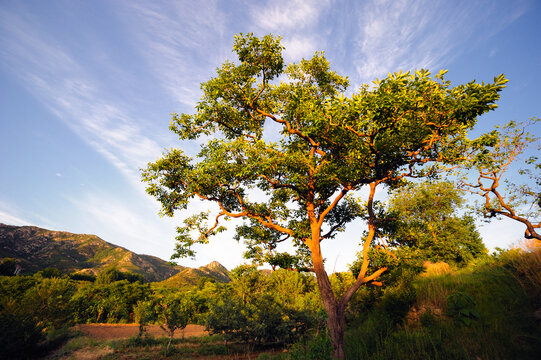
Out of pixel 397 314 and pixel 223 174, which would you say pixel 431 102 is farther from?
pixel 397 314

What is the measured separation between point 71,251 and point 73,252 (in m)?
2.27

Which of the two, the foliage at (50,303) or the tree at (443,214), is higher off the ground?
the tree at (443,214)

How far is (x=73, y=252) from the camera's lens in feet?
523

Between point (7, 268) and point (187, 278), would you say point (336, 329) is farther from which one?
point (187, 278)

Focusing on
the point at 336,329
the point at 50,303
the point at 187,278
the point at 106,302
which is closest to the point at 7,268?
the point at 106,302

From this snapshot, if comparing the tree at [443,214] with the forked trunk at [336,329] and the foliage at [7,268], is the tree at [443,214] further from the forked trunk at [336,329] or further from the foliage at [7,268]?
the foliage at [7,268]

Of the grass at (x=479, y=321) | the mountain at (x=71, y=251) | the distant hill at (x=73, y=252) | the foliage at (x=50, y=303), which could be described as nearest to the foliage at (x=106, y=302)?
the foliage at (x=50, y=303)

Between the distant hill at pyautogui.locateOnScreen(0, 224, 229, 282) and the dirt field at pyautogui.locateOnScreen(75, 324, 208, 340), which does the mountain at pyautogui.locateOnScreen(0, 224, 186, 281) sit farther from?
the dirt field at pyautogui.locateOnScreen(75, 324, 208, 340)

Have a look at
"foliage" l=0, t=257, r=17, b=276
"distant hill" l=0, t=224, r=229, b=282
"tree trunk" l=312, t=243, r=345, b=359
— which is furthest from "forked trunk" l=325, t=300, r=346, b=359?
"distant hill" l=0, t=224, r=229, b=282

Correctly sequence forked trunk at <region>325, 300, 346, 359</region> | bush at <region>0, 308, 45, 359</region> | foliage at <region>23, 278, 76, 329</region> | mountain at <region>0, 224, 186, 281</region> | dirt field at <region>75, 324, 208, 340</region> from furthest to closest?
mountain at <region>0, 224, 186, 281</region> → dirt field at <region>75, 324, 208, 340</region> → foliage at <region>23, 278, 76, 329</region> → bush at <region>0, 308, 45, 359</region> → forked trunk at <region>325, 300, 346, 359</region>

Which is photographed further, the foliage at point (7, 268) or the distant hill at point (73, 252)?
the distant hill at point (73, 252)

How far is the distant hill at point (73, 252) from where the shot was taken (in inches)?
5507

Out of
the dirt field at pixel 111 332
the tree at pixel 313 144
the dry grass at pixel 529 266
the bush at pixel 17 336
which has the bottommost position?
the dirt field at pixel 111 332

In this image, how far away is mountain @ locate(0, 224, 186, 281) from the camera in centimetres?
13965
